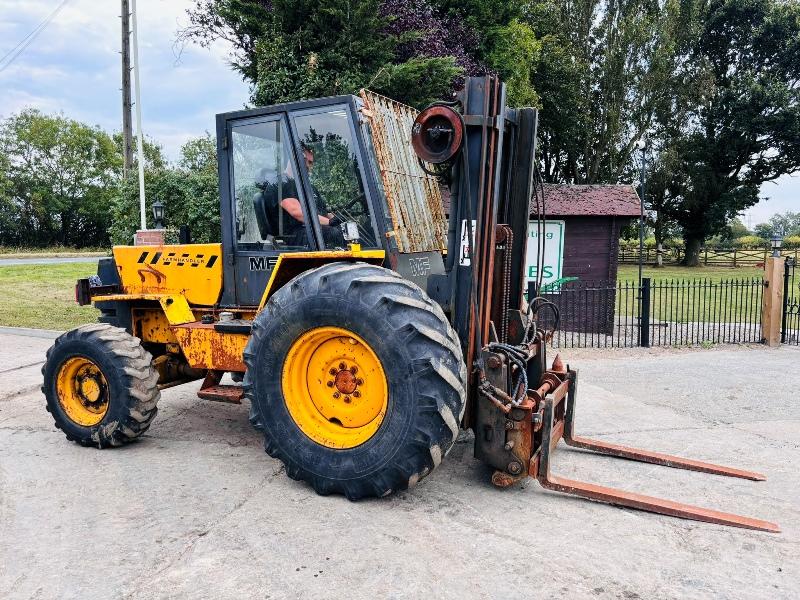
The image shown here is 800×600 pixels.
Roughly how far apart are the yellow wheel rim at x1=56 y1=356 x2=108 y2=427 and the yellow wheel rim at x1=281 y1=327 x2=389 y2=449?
1.98 meters

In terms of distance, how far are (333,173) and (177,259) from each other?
6.10ft

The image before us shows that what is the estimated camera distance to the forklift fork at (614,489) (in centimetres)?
388

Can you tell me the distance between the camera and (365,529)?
374cm

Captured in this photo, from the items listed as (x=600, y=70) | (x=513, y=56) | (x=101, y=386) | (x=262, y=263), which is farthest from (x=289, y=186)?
(x=600, y=70)

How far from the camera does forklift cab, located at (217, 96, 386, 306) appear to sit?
4594mm

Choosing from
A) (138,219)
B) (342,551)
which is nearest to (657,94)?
(138,219)

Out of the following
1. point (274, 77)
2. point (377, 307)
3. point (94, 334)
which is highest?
point (274, 77)

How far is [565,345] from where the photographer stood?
1077cm

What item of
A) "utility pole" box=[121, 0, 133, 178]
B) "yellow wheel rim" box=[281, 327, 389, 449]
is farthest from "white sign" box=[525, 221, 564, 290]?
"utility pole" box=[121, 0, 133, 178]

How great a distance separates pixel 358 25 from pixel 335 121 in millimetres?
9985

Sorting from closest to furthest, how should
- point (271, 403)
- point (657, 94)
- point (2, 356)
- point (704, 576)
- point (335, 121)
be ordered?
point (704, 576), point (271, 403), point (335, 121), point (2, 356), point (657, 94)

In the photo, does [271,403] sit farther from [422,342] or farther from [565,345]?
[565,345]

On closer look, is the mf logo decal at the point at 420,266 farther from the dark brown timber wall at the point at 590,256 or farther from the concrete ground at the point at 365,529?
the dark brown timber wall at the point at 590,256

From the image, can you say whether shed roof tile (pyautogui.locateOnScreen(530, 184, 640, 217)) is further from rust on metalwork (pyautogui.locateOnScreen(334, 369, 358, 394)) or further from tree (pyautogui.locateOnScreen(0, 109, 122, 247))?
tree (pyautogui.locateOnScreen(0, 109, 122, 247))
